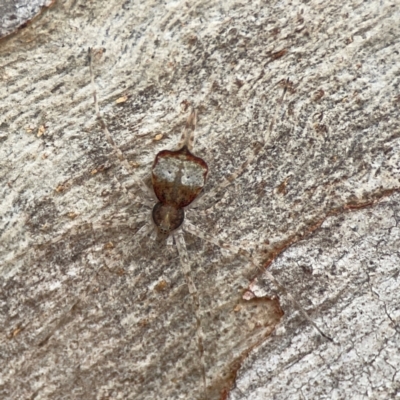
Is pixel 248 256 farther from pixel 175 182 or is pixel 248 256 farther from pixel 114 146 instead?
pixel 114 146

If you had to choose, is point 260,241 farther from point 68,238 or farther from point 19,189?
point 19,189

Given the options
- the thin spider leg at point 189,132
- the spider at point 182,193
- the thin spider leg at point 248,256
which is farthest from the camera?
the thin spider leg at point 189,132

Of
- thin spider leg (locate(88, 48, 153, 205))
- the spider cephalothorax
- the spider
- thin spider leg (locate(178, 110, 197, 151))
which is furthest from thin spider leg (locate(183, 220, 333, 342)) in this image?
thin spider leg (locate(178, 110, 197, 151))

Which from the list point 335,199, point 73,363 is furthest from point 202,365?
point 335,199

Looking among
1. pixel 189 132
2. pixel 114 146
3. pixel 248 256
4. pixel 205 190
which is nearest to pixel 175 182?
pixel 205 190

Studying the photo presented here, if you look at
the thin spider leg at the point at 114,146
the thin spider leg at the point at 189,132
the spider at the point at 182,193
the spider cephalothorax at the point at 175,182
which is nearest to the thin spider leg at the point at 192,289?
the spider at the point at 182,193

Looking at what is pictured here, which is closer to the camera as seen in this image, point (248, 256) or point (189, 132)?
point (248, 256)

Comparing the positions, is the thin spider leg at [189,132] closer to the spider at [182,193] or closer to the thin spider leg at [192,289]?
the spider at [182,193]
